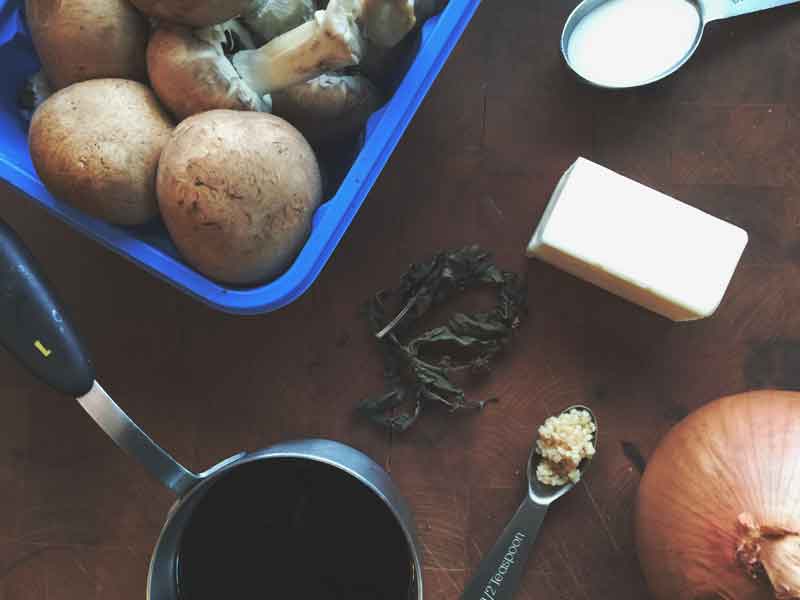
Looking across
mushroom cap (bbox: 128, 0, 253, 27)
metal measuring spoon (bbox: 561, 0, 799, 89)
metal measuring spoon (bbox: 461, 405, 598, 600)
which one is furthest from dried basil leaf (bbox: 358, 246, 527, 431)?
mushroom cap (bbox: 128, 0, 253, 27)

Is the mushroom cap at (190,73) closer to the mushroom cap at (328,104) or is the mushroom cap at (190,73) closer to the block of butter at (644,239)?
the mushroom cap at (328,104)

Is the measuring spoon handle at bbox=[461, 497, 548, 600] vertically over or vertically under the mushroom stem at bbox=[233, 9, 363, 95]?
under

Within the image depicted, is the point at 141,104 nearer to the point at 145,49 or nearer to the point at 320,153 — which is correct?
the point at 145,49

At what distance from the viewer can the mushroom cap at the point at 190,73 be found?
0.70 m

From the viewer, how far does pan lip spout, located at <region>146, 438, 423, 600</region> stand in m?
0.68

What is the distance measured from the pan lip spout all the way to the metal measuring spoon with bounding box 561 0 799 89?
50 cm

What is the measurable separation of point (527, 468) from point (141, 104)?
560mm

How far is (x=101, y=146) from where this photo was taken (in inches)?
26.7

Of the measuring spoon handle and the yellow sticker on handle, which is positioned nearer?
the yellow sticker on handle

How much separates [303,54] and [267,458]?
14.2 inches

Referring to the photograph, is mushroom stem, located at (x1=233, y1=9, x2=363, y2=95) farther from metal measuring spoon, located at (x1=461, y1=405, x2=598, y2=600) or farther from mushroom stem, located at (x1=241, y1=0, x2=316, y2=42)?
metal measuring spoon, located at (x1=461, y1=405, x2=598, y2=600)

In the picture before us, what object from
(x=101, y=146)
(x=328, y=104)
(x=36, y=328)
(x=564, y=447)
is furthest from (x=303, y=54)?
(x=564, y=447)

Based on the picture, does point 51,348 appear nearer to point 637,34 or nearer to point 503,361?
point 503,361

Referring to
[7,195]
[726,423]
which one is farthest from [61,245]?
[726,423]
